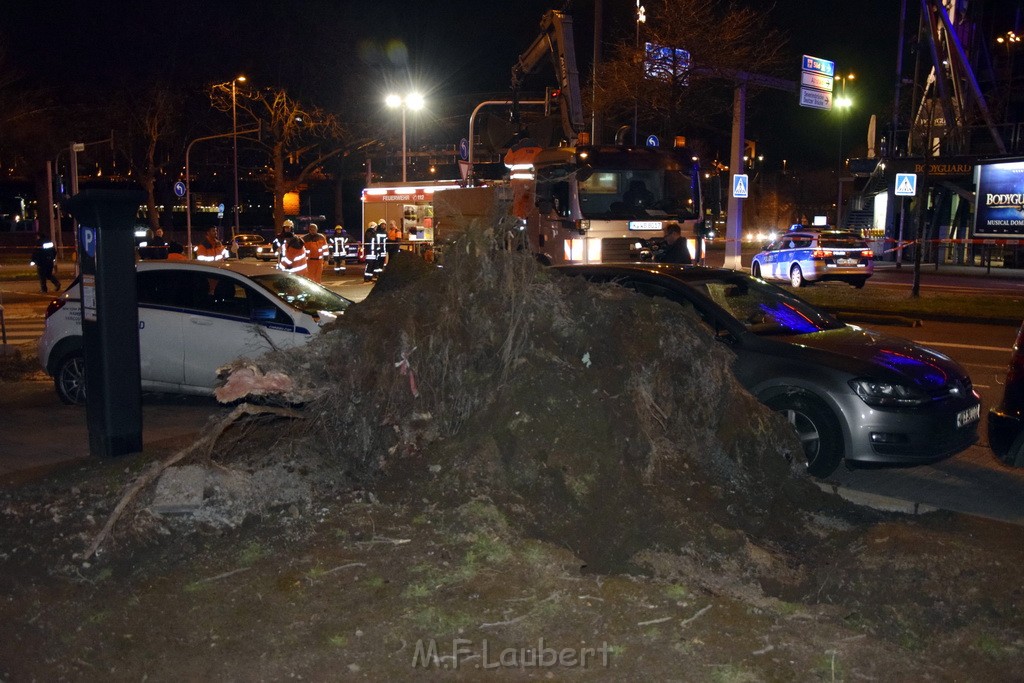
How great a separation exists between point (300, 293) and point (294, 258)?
9313 mm

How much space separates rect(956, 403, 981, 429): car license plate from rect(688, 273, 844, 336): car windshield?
4.22ft

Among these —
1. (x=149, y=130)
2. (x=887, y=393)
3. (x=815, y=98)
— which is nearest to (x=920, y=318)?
(x=887, y=393)

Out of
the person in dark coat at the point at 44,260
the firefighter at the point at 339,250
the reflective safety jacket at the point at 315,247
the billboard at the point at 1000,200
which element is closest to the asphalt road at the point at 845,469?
the reflective safety jacket at the point at 315,247

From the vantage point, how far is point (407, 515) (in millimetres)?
Result: 5516

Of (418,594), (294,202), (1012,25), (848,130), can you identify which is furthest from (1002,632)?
(848,130)

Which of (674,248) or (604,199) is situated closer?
(674,248)

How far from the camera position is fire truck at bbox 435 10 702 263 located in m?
17.2

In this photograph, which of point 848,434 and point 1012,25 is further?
point 1012,25

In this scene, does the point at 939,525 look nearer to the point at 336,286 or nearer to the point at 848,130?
the point at 336,286

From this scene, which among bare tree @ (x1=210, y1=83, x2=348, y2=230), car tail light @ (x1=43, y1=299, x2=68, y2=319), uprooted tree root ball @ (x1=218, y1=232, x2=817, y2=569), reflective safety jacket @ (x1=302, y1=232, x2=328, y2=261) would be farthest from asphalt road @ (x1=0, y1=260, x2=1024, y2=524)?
bare tree @ (x1=210, y1=83, x2=348, y2=230)

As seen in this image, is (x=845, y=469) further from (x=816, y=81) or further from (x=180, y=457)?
(x=816, y=81)

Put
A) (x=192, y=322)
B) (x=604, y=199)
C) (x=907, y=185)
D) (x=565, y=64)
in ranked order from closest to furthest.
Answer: (x=192, y=322)
(x=604, y=199)
(x=565, y=64)
(x=907, y=185)

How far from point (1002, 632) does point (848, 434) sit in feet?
8.92

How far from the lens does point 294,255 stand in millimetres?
19219
